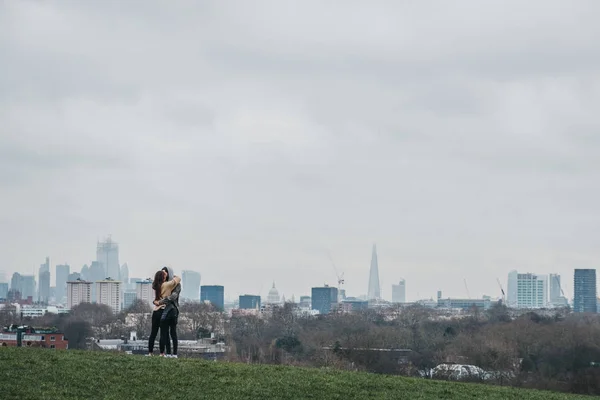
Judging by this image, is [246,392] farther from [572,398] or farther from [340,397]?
[572,398]

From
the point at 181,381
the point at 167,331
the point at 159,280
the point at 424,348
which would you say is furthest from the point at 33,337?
the point at 424,348

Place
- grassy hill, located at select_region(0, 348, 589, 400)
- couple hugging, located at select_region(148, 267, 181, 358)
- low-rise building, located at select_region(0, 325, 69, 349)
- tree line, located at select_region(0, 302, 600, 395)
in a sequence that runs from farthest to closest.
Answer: tree line, located at select_region(0, 302, 600, 395) → low-rise building, located at select_region(0, 325, 69, 349) → couple hugging, located at select_region(148, 267, 181, 358) → grassy hill, located at select_region(0, 348, 589, 400)

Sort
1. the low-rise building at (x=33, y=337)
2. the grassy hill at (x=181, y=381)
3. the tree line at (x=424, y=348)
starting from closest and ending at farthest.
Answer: the grassy hill at (x=181, y=381) < the low-rise building at (x=33, y=337) < the tree line at (x=424, y=348)

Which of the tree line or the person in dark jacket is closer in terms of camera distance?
the person in dark jacket

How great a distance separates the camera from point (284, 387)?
18.5 meters

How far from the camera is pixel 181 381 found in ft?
59.4

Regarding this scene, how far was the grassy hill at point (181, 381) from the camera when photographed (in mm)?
16891

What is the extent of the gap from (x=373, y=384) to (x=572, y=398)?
4.99 m

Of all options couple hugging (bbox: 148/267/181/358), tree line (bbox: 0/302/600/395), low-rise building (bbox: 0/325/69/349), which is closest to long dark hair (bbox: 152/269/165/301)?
couple hugging (bbox: 148/267/181/358)

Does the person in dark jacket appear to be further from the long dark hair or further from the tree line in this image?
the tree line

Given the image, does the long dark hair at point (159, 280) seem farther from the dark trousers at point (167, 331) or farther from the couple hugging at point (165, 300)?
the dark trousers at point (167, 331)

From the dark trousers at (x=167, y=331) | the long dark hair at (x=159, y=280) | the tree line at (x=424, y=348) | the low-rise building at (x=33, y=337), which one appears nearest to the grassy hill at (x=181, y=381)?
the dark trousers at (x=167, y=331)

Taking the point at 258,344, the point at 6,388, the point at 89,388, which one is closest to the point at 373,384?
the point at 89,388

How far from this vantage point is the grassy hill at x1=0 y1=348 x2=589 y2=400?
16891 mm
